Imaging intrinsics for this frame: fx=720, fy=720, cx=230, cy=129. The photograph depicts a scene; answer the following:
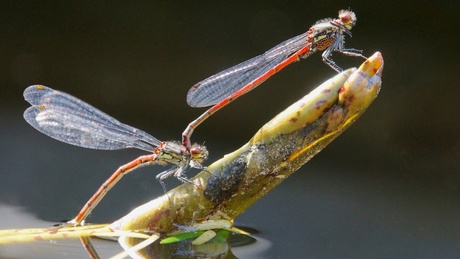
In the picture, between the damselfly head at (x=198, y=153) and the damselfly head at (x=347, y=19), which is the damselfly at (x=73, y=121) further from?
the damselfly head at (x=347, y=19)

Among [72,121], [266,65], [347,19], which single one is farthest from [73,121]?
[347,19]

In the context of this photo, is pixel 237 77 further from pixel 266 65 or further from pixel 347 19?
pixel 347 19

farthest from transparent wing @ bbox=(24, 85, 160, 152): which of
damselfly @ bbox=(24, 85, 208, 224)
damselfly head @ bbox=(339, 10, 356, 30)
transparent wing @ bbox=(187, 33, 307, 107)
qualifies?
damselfly head @ bbox=(339, 10, 356, 30)

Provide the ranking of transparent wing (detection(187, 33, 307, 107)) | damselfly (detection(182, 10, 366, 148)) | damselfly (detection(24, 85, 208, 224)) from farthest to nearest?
damselfly (detection(24, 85, 208, 224)) → transparent wing (detection(187, 33, 307, 107)) → damselfly (detection(182, 10, 366, 148))

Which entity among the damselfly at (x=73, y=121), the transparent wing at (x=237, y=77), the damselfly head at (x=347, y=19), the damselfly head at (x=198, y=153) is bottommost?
the damselfly head at (x=198, y=153)

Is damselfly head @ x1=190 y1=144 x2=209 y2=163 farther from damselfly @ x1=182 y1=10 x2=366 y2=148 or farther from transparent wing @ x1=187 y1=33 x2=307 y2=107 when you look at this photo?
transparent wing @ x1=187 y1=33 x2=307 y2=107

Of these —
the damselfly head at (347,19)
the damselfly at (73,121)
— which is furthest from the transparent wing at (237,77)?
the damselfly at (73,121)
